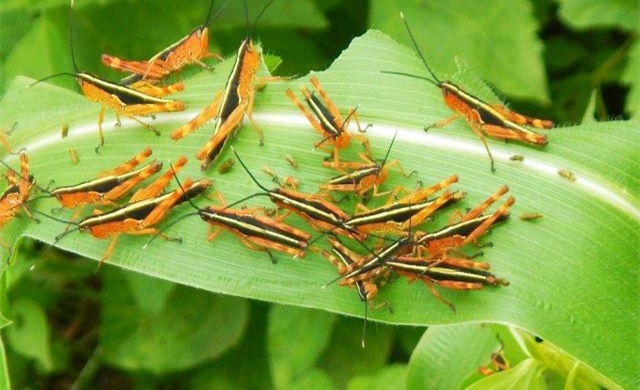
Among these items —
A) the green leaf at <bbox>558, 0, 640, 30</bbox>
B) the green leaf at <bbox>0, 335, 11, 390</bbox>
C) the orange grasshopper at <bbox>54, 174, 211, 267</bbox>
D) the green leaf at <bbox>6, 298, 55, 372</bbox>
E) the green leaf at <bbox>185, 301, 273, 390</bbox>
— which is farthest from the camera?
the green leaf at <bbox>185, 301, 273, 390</bbox>

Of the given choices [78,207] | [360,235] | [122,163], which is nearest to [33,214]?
[78,207]

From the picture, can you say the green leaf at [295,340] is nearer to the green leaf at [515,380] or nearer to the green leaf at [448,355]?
the green leaf at [448,355]

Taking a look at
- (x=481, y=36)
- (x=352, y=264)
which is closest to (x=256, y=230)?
(x=352, y=264)

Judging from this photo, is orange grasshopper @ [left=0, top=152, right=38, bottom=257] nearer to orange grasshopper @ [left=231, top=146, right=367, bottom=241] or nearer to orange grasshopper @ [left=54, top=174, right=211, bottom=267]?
orange grasshopper @ [left=54, top=174, right=211, bottom=267]

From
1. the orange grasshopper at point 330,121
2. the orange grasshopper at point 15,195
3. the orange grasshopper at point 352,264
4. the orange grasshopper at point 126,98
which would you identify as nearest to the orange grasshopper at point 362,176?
the orange grasshopper at point 330,121

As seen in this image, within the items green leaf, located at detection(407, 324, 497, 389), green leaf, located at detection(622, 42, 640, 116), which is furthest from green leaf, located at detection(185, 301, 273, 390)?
green leaf, located at detection(622, 42, 640, 116)

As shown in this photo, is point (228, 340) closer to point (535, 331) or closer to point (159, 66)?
point (159, 66)

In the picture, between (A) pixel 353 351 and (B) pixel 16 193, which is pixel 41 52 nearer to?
(B) pixel 16 193
